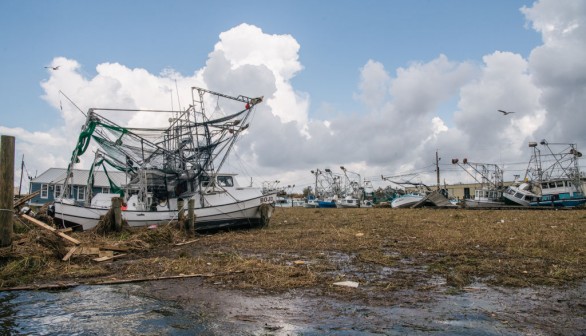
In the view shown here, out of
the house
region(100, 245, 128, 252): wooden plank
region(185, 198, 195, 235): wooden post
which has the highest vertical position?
the house

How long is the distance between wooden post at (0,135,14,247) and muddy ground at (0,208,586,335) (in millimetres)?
→ 362

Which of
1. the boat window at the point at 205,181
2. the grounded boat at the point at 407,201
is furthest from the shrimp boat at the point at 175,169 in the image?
the grounded boat at the point at 407,201

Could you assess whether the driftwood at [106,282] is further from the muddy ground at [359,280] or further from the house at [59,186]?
the house at [59,186]

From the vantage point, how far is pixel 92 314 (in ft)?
17.3

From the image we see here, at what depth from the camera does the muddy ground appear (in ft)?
15.8

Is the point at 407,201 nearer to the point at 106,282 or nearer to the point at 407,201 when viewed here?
the point at 407,201

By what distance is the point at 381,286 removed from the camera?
6.68 metres

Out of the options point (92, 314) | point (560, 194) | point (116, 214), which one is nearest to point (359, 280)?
point (92, 314)

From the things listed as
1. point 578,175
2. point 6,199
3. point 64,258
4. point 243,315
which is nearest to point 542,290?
point 243,315

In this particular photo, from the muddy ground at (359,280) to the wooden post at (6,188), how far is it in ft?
1.19

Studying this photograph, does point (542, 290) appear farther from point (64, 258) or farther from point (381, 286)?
point (64, 258)

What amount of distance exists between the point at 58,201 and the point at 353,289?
44.6 feet

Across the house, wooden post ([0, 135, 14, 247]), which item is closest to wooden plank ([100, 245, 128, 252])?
wooden post ([0, 135, 14, 247])

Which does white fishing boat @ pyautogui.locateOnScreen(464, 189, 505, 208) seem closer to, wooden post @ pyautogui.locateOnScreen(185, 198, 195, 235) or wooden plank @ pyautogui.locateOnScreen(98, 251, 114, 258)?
wooden post @ pyautogui.locateOnScreen(185, 198, 195, 235)
